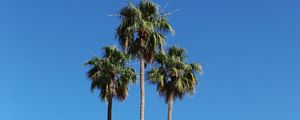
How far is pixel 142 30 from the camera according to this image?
119 feet

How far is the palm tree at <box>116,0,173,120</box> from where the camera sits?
119 feet

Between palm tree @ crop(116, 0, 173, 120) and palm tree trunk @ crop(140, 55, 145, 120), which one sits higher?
palm tree @ crop(116, 0, 173, 120)

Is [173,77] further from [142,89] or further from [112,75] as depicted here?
[142,89]

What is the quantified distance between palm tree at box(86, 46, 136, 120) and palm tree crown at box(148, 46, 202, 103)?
189 cm

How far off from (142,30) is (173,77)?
9.62 m

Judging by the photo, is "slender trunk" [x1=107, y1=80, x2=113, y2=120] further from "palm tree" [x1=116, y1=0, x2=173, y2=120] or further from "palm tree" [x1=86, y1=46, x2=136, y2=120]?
"palm tree" [x1=116, y1=0, x2=173, y2=120]

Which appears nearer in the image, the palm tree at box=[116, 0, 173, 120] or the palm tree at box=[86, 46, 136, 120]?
the palm tree at box=[116, 0, 173, 120]

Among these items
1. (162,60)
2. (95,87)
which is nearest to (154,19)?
(162,60)

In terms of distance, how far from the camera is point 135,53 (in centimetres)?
3656

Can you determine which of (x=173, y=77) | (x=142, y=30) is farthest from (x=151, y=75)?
(x=142, y=30)

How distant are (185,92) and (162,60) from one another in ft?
8.04

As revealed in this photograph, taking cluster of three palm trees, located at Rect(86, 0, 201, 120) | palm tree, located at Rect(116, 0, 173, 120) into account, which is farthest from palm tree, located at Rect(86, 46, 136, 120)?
palm tree, located at Rect(116, 0, 173, 120)

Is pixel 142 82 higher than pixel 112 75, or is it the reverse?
pixel 112 75

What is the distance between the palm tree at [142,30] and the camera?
3622 centimetres
